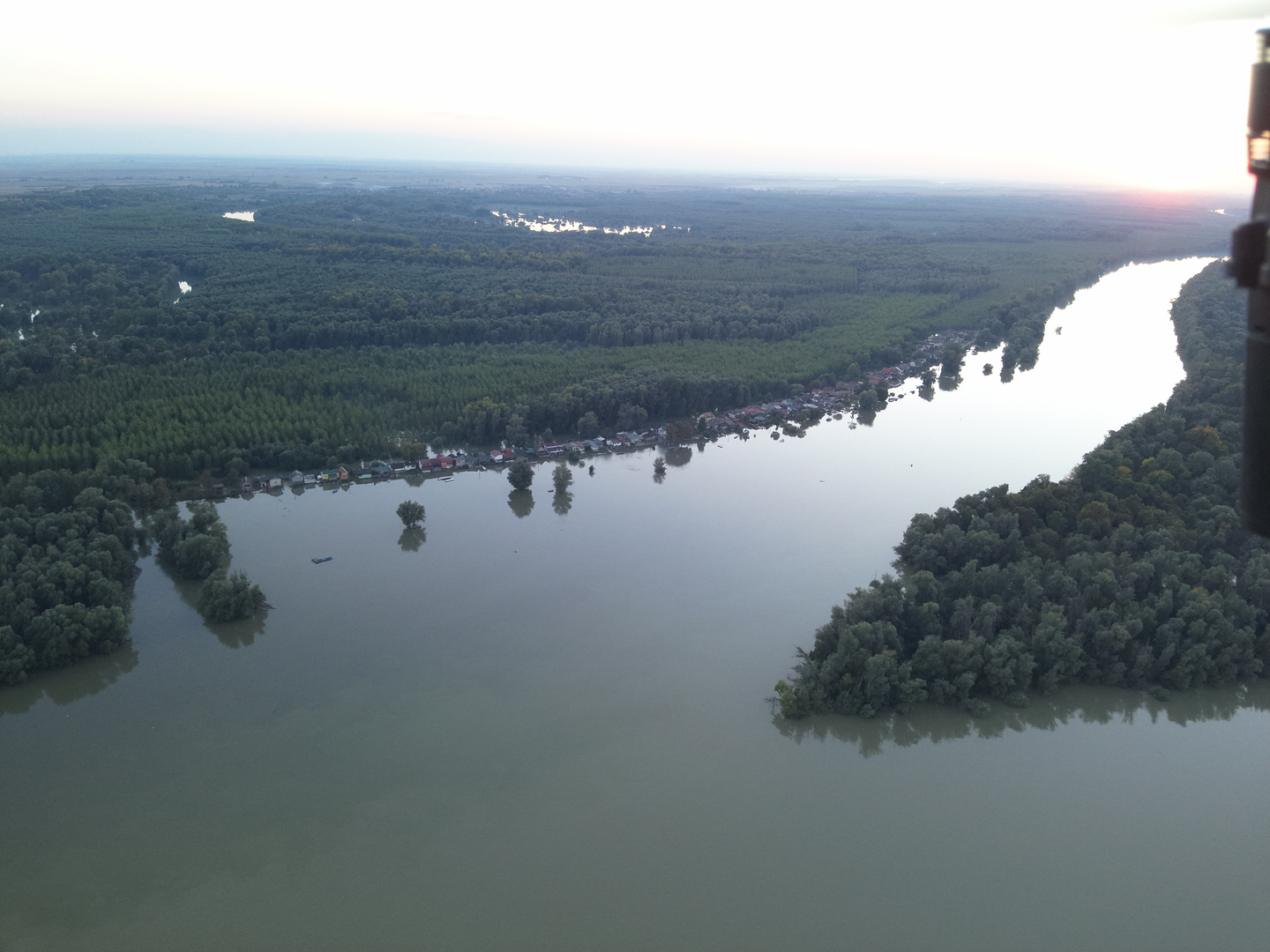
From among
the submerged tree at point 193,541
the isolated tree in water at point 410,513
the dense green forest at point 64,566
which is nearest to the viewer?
the dense green forest at point 64,566

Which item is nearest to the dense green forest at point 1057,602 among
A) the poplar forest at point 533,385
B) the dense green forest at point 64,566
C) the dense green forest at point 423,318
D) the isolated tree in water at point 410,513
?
the poplar forest at point 533,385

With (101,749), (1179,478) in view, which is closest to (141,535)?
(101,749)

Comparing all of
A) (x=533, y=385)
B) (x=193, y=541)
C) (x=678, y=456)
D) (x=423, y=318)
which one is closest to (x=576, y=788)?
(x=193, y=541)

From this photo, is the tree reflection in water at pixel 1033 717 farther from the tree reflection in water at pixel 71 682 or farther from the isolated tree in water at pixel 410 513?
the tree reflection in water at pixel 71 682

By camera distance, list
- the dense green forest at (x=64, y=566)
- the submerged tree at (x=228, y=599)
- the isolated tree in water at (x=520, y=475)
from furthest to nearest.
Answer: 1. the isolated tree in water at (x=520, y=475)
2. the submerged tree at (x=228, y=599)
3. the dense green forest at (x=64, y=566)

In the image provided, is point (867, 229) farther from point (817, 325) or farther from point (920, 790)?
point (920, 790)

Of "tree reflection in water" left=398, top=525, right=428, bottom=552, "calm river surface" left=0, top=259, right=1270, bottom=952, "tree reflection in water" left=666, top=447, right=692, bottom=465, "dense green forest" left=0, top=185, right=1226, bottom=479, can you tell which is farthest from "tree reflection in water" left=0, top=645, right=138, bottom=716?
"tree reflection in water" left=666, top=447, right=692, bottom=465

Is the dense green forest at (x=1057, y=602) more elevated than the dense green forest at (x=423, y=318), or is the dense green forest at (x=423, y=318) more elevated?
the dense green forest at (x=423, y=318)

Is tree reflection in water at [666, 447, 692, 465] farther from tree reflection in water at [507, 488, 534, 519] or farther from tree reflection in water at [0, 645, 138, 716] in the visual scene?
tree reflection in water at [0, 645, 138, 716]
